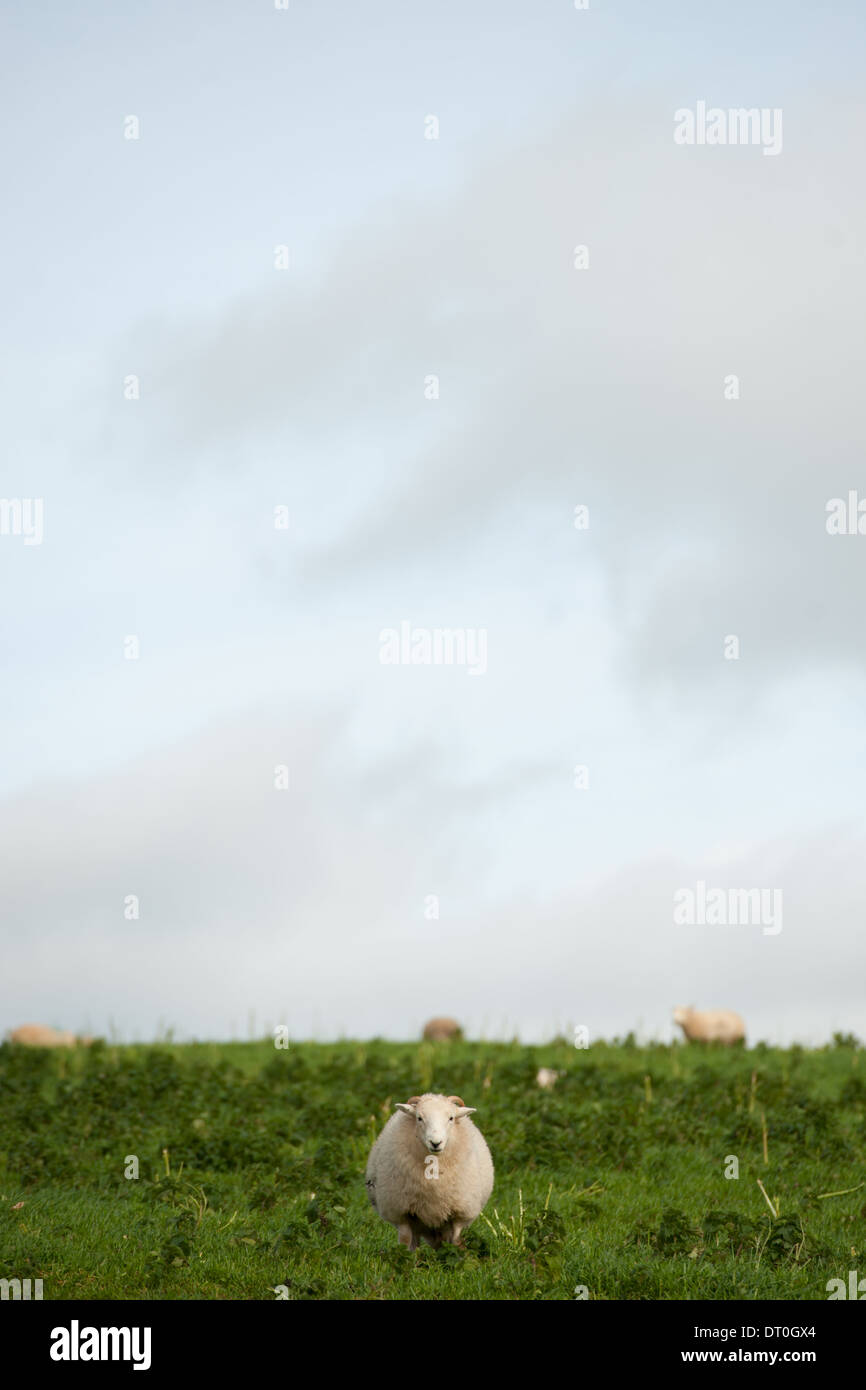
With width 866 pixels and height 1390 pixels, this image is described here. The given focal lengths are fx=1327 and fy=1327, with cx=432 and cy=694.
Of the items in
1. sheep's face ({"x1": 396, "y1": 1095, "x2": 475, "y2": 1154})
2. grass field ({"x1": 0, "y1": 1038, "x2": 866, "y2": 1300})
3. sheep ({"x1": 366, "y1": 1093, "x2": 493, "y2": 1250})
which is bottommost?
grass field ({"x1": 0, "y1": 1038, "x2": 866, "y2": 1300})

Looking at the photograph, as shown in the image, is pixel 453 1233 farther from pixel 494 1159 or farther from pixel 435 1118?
pixel 494 1159

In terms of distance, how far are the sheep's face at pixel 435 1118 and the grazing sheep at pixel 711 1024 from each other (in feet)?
62.8

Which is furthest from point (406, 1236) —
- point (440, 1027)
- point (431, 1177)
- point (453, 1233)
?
point (440, 1027)

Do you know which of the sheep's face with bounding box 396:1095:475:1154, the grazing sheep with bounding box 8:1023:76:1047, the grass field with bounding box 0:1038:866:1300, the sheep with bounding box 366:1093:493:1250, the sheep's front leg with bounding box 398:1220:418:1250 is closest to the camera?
the sheep's face with bounding box 396:1095:475:1154

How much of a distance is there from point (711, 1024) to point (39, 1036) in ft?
51.5

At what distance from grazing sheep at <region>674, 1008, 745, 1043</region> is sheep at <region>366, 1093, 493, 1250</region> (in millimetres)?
18575

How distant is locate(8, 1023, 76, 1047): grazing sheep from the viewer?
30344mm

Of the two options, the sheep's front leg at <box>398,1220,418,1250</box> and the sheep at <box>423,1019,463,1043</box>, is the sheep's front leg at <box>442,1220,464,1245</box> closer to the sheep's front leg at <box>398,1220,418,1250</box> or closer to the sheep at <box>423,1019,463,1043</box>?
the sheep's front leg at <box>398,1220,418,1250</box>

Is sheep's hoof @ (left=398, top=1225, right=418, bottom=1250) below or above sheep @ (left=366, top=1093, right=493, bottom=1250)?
below

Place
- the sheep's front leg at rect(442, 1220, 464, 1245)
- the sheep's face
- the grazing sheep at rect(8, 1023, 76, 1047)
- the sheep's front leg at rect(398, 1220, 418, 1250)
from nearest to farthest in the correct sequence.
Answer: the sheep's face
the sheep's front leg at rect(442, 1220, 464, 1245)
the sheep's front leg at rect(398, 1220, 418, 1250)
the grazing sheep at rect(8, 1023, 76, 1047)

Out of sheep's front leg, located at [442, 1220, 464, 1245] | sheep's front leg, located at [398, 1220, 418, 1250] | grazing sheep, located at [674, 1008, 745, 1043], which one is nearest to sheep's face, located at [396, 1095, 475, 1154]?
sheep's front leg, located at [442, 1220, 464, 1245]

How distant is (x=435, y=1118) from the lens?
11.7 m
